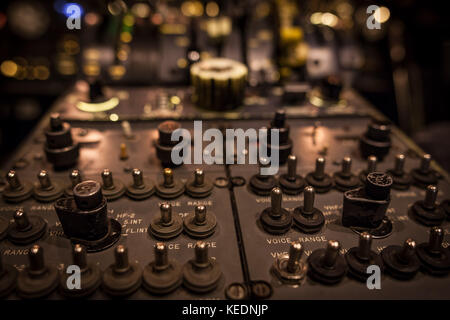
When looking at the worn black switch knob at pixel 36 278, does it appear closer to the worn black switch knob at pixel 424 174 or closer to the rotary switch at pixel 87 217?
the rotary switch at pixel 87 217

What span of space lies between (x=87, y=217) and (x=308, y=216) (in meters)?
0.55

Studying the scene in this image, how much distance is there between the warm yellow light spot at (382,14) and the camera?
2.32 m

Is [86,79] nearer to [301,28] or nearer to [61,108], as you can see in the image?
[61,108]

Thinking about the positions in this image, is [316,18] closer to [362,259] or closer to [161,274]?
[362,259]

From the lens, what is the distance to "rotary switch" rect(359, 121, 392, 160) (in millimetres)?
1293

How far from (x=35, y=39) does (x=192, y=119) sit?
1.26 m

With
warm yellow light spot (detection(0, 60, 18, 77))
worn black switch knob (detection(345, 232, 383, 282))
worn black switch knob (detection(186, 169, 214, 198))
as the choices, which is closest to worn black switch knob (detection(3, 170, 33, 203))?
worn black switch knob (detection(186, 169, 214, 198))

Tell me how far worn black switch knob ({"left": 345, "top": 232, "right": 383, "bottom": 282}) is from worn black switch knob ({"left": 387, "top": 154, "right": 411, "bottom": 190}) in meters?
0.33

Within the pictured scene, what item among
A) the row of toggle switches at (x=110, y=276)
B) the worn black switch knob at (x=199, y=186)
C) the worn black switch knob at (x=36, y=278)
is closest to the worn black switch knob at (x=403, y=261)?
the row of toggle switches at (x=110, y=276)

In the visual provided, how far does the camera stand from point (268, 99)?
5.58 ft

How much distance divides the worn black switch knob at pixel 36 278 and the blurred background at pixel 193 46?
0.93m

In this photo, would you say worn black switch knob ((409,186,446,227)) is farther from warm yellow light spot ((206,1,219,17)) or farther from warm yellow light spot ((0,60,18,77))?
warm yellow light spot ((0,60,18,77))

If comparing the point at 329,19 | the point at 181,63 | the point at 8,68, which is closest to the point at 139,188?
the point at 181,63
